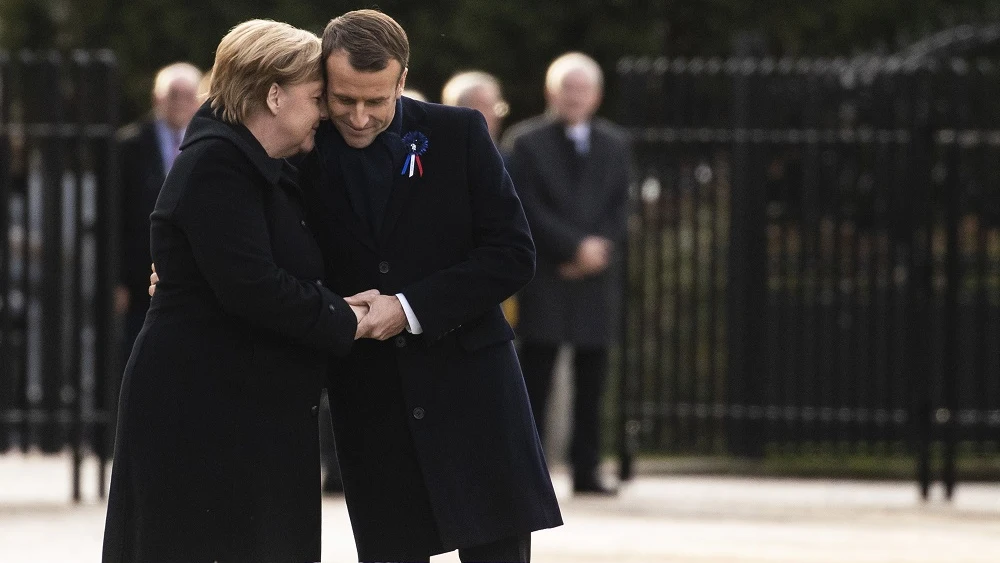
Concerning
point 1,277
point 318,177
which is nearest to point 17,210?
point 1,277

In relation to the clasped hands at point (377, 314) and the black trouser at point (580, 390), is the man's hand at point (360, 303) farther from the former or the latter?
the black trouser at point (580, 390)

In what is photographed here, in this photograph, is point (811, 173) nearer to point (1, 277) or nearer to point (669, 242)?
point (669, 242)

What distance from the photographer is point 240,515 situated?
4.05m

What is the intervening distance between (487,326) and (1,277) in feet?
14.0

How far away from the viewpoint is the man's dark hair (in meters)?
3.94

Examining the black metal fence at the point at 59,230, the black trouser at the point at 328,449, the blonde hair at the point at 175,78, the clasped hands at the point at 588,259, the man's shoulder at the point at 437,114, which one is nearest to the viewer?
the man's shoulder at the point at 437,114

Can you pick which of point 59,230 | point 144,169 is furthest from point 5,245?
point 144,169

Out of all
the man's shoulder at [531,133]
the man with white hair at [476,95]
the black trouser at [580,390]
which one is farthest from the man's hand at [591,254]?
the man with white hair at [476,95]

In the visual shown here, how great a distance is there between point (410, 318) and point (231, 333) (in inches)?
15.9

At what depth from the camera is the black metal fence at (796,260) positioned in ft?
28.5

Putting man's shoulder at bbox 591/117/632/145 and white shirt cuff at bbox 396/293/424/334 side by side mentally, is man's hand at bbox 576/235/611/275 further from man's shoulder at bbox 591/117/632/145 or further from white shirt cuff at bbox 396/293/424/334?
white shirt cuff at bbox 396/293/424/334

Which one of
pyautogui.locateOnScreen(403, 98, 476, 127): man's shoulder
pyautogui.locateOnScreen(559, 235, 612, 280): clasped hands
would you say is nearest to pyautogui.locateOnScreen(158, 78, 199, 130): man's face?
pyautogui.locateOnScreen(559, 235, 612, 280): clasped hands

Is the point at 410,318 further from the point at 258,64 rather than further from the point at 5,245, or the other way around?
the point at 5,245

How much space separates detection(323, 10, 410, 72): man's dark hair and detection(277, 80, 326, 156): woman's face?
0.08m
